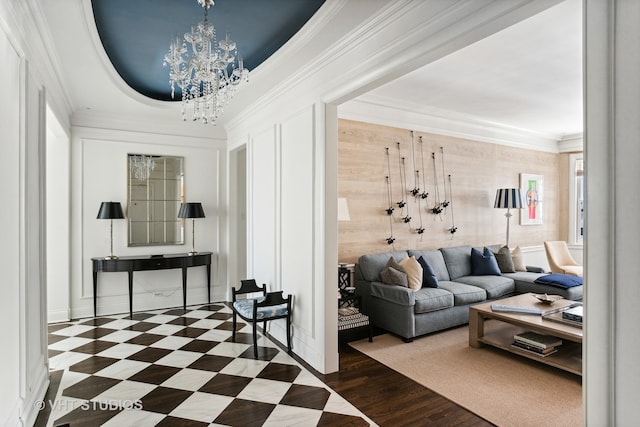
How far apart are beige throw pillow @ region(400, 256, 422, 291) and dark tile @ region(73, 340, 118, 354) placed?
10.5 ft

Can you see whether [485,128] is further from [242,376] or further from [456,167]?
[242,376]

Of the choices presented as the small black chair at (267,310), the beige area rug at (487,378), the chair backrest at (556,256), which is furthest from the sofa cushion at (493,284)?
the small black chair at (267,310)

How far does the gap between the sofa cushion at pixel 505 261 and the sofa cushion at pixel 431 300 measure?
5.65 feet

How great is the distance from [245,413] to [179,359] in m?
1.18

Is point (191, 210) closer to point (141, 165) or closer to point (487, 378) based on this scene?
point (141, 165)

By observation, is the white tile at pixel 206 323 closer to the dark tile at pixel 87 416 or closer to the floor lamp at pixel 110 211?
the floor lamp at pixel 110 211

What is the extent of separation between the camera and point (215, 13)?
8.44 feet

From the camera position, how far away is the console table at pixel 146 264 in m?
4.62

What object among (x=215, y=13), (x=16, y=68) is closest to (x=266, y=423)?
(x=16, y=68)

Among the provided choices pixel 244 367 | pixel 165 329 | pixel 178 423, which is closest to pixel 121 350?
pixel 165 329

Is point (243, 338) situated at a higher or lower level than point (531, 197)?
lower

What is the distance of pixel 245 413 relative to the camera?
2455 mm

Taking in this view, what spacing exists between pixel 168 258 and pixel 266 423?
3.10 metres

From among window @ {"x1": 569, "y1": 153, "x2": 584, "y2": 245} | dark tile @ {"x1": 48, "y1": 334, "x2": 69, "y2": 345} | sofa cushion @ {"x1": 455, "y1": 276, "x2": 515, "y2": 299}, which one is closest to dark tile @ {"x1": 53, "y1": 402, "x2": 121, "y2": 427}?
dark tile @ {"x1": 48, "y1": 334, "x2": 69, "y2": 345}
